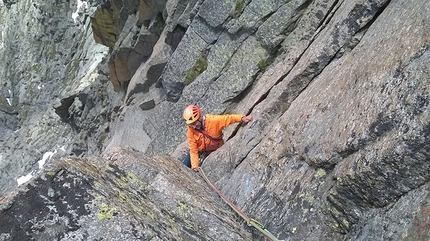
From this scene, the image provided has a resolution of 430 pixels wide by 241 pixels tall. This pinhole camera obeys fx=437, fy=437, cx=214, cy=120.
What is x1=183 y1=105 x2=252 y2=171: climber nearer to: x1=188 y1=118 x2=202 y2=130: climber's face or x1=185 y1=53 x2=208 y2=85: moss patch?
x1=188 y1=118 x2=202 y2=130: climber's face

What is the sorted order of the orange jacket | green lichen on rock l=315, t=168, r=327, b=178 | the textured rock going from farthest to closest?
the orange jacket, green lichen on rock l=315, t=168, r=327, b=178, the textured rock

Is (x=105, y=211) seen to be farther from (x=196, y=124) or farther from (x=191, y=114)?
(x=196, y=124)

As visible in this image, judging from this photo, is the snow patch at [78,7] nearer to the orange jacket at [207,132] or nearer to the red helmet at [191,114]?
the orange jacket at [207,132]

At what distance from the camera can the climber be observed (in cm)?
1494

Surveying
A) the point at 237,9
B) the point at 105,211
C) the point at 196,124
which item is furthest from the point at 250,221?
the point at 237,9

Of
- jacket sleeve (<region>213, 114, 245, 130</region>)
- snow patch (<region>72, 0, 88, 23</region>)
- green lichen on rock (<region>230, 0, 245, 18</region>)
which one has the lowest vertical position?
snow patch (<region>72, 0, 88, 23</region>)

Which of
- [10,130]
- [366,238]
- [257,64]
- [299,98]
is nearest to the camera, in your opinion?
[366,238]

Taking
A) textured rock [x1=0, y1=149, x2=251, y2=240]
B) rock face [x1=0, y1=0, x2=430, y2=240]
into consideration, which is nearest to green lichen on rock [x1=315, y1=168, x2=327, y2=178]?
rock face [x1=0, y1=0, x2=430, y2=240]

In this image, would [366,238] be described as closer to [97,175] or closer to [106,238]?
[106,238]

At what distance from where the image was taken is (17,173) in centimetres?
6812

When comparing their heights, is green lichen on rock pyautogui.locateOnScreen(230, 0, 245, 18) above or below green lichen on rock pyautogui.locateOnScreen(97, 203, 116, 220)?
above

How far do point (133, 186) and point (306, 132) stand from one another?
452 cm

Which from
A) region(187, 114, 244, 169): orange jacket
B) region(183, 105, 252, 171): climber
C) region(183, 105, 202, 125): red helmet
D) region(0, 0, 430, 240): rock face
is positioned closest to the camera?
region(0, 0, 430, 240): rock face

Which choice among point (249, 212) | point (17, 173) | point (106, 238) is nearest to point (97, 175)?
point (106, 238)
